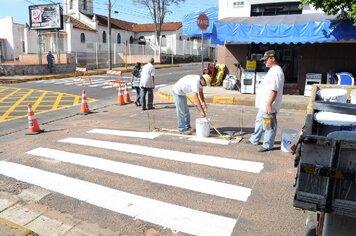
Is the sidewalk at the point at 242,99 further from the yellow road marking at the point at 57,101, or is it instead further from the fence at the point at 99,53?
the fence at the point at 99,53

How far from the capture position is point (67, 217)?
448cm

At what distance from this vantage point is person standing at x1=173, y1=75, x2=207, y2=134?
7664 mm

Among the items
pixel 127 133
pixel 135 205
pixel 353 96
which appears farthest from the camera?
pixel 127 133

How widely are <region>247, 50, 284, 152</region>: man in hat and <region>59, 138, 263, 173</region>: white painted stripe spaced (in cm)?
82

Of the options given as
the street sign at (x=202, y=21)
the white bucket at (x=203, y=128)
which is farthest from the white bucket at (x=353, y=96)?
the street sign at (x=202, y=21)

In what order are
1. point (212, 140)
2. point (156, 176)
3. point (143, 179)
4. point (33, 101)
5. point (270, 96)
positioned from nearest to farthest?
point (143, 179), point (156, 176), point (270, 96), point (212, 140), point (33, 101)

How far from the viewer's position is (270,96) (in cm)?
653

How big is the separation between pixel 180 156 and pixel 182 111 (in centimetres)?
192

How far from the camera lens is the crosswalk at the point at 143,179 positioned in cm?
434

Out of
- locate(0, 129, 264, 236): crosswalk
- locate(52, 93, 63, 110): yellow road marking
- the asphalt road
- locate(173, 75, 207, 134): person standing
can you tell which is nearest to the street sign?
locate(173, 75, 207, 134): person standing

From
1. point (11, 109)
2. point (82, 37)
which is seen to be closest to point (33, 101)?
point (11, 109)

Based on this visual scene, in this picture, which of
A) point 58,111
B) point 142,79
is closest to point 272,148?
point 142,79

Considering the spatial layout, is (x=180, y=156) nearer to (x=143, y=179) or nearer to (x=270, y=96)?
(x=143, y=179)

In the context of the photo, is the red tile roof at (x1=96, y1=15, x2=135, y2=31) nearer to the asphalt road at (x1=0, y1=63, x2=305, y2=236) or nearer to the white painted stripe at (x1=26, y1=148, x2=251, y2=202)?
the asphalt road at (x1=0, y1=63, x2=305, y2=236)
